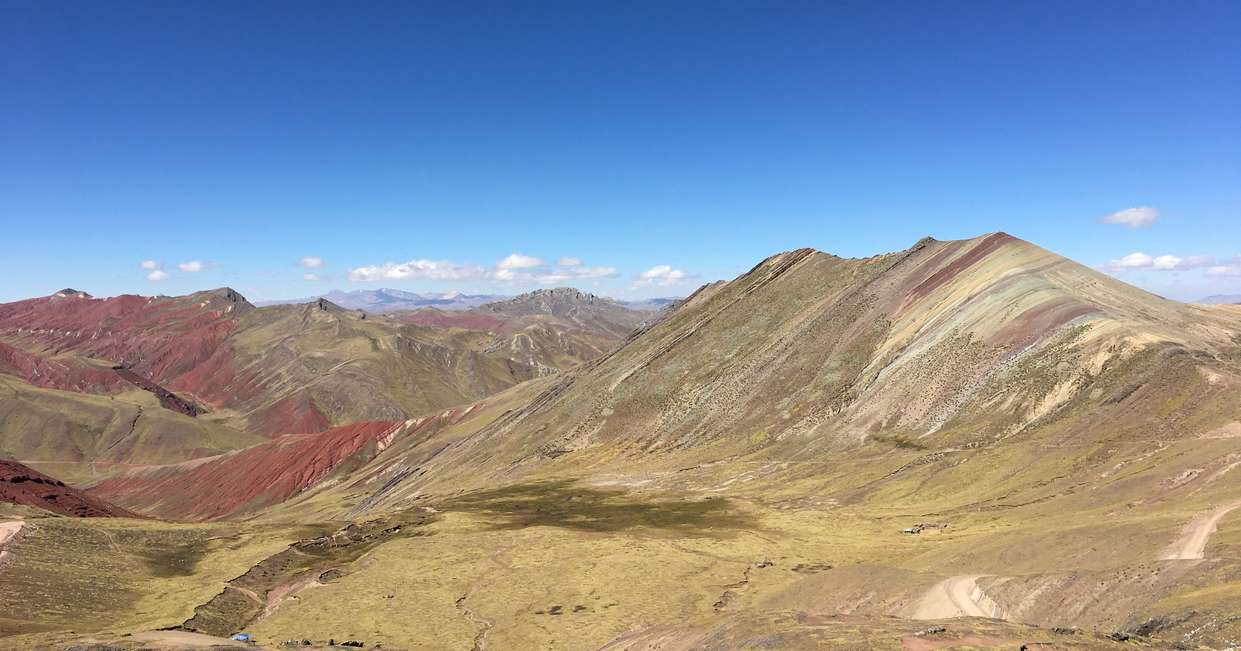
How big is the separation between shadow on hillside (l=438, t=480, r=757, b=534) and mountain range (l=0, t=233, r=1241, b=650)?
1.99ft

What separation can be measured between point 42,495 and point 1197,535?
12982 cm

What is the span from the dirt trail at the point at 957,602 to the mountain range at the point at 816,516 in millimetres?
180

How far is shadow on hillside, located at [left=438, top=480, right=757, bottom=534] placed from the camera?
243ft

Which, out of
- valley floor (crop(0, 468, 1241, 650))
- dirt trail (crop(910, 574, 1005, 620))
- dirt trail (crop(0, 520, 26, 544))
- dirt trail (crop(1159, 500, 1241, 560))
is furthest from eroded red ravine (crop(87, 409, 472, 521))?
dirt trail (crop(1159, 500, 1241, 560))

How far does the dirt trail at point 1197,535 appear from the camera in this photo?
3816cm

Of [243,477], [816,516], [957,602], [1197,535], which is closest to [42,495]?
[243,477]

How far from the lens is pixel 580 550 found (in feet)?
209

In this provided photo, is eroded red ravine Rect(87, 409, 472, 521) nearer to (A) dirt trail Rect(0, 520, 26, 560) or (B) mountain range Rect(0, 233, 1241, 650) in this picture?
(B) mountain range Rect(0, 233, 1241, 650)

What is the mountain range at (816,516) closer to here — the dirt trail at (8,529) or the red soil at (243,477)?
the dirt trail at (8,529)

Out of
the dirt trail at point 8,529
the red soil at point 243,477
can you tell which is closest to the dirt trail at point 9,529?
the dirt trail at point 8,529

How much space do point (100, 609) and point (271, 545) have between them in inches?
747

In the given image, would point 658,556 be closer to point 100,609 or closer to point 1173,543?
point 1173,543

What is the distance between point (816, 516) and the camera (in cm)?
7231

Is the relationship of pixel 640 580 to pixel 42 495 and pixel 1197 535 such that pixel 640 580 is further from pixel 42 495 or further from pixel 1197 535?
pixel 42 495
